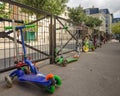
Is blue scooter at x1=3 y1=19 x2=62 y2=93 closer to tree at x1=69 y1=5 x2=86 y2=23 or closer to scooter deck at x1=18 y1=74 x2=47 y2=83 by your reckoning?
scooter deck at x1=18 y1=74 x2=47 y2=83

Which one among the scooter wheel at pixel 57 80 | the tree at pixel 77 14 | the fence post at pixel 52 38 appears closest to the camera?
the scooter wheel at pixel 57 80

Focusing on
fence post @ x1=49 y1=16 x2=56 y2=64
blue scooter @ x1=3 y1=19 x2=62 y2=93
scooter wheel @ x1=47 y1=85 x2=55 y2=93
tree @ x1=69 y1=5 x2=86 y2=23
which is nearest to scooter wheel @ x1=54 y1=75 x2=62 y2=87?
blue scooter @ x1=3 y1=19 x2=62 y2=93

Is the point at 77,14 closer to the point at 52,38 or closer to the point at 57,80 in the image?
the point at 52,38

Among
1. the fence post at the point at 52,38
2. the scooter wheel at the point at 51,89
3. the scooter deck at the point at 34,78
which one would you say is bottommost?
the scooter wheel at the point at 51,89

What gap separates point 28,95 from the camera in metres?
2.38

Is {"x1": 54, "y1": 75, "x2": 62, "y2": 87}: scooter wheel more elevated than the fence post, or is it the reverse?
the fence post

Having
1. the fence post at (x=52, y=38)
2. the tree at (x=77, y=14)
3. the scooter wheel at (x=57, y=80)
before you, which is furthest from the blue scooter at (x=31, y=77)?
the tree at (x=77, y=14)

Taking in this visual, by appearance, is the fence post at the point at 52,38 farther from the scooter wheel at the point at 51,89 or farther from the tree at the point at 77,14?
the tree at the point at 77,14

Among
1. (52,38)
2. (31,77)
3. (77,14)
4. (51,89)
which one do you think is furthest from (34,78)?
(77,14)

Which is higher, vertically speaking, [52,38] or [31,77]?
[52,38]

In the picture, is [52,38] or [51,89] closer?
[51,89]

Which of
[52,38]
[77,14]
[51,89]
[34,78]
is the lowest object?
[51,89]

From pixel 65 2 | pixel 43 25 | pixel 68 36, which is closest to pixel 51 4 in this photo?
pixel 65 2

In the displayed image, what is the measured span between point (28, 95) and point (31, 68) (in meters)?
0.54
